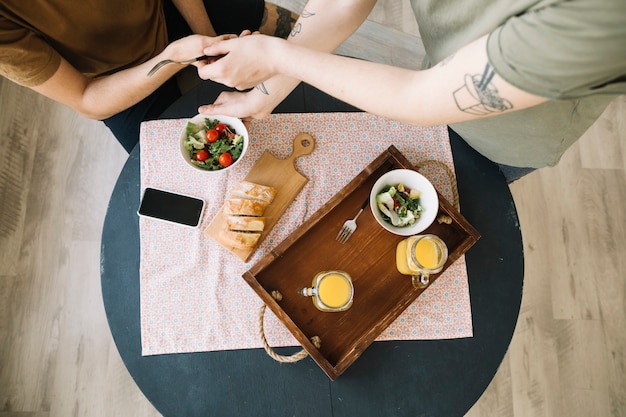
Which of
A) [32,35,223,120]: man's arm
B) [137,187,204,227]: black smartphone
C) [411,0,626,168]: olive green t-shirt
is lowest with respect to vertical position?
[137,187,204,227]: black smartphone

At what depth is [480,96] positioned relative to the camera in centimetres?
85

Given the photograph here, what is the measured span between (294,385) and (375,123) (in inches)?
34.4

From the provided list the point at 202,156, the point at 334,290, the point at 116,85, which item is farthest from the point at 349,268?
the point at 116,85

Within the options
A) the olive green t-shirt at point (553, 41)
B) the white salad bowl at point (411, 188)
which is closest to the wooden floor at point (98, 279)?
the white salad bowl at point (411, 188)

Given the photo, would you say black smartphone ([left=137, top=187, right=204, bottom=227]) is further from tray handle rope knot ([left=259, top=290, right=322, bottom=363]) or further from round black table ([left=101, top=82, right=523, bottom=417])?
tray handle rope knot ([left=259, top=290, right=322, bottom=363])

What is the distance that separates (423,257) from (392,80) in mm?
511

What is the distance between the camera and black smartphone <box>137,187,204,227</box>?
1299 millimetres

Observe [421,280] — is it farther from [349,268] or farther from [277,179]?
[277,179]

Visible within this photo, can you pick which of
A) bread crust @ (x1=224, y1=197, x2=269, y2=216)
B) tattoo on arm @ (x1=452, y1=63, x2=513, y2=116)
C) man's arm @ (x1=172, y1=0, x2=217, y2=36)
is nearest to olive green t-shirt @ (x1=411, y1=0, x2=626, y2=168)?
tattoo on arm @ (x1=452, y1=63, x2=513, y2=116)

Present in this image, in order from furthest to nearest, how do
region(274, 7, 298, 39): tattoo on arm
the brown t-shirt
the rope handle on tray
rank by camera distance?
region(274, 7, 298, 39): tattoo on arm → the rope handle on tray → the brown t-shirt

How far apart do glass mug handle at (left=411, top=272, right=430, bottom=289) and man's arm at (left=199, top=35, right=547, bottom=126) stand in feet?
1.49

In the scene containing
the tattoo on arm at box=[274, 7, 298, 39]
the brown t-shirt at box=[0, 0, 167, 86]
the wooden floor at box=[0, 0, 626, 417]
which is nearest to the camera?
the brown t-shirt at box=[0, 0, 167, 86]

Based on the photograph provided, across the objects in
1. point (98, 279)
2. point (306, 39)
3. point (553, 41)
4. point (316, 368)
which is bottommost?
point (98, 279)

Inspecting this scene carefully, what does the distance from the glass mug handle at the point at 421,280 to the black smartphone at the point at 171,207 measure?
2.27 feet
